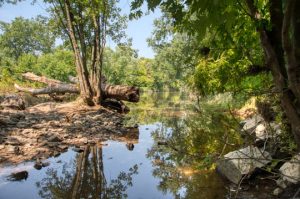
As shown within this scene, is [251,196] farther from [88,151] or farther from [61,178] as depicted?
[88,151]

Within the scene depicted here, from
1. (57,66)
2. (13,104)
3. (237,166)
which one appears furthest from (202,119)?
(57,66)

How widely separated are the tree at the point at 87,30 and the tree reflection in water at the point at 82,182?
7.56 m

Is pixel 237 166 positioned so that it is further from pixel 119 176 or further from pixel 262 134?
pixel 119 176

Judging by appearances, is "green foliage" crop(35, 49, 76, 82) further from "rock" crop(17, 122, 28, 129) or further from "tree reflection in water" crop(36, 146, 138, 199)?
"tree reflection in water" crop(36, 146, 138, 199)

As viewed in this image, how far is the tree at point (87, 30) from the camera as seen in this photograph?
12.6 meters

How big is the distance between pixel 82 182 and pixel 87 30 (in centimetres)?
1126

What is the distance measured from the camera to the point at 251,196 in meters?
4.44

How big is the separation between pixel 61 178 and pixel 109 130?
423 cm

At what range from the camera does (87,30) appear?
14.8 metres

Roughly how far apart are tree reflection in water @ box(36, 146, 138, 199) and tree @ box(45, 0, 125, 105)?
7.56 metres

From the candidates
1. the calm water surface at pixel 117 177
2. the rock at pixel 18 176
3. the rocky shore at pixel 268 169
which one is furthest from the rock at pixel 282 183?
the rock at pixel 18 176

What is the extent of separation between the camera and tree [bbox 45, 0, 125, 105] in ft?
41.2

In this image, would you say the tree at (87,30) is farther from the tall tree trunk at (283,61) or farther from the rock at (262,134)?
the tall tree trunk at (283,61)

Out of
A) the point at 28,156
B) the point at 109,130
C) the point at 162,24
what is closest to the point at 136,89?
the point at 109,130
